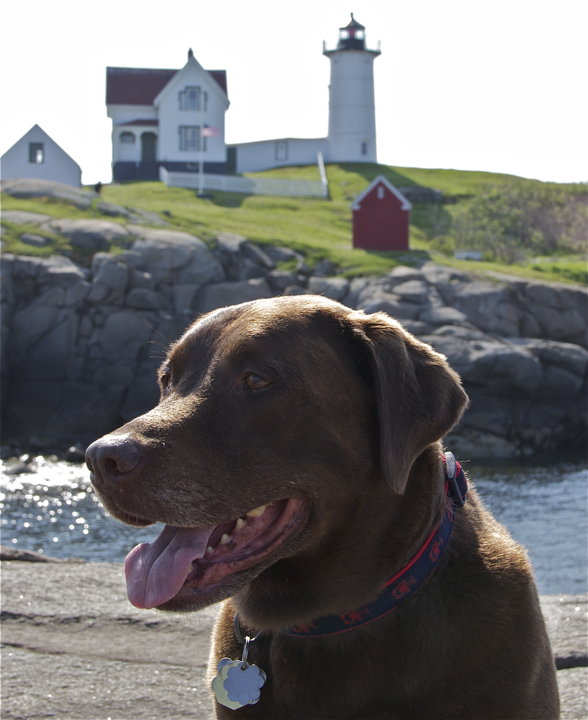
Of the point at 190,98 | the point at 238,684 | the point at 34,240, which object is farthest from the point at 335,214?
the point at 238,684

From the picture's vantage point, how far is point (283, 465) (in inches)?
105

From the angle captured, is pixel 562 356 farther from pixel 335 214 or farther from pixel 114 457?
pixel 114 457

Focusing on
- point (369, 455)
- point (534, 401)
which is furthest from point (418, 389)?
point (534, 401)

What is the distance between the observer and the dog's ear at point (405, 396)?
263 cm

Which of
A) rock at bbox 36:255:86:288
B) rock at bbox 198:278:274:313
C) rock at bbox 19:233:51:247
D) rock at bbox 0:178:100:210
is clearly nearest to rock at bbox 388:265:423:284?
rock at bbox 198:278:274:313

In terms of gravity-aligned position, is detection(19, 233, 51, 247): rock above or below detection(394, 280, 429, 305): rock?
above

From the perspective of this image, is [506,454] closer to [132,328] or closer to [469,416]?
[469,416]

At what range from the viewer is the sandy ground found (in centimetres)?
391

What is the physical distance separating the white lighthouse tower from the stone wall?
114ft

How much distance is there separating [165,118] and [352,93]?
15681mm

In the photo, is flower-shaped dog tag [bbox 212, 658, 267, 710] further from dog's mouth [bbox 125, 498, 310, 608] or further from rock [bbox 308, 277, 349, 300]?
rock [bbox 308, 277, 349, 300]

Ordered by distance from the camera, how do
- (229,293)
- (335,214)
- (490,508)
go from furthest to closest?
(335,214), (229,293), (490,508)

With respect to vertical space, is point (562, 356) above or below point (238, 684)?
below

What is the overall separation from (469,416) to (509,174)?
49.7 metres
